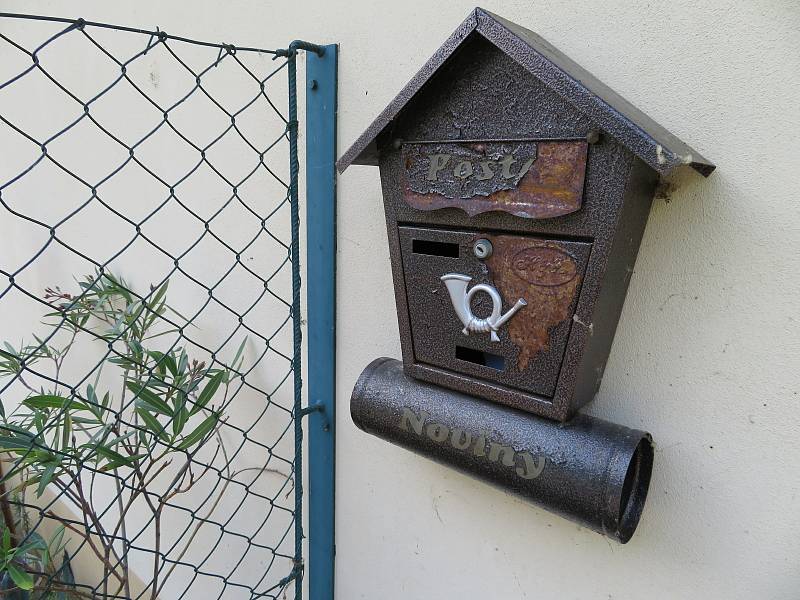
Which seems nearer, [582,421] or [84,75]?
[582,421]

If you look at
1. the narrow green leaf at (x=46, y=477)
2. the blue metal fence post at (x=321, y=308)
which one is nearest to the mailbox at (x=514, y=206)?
the blue metal fence post at (x=321, y=308)

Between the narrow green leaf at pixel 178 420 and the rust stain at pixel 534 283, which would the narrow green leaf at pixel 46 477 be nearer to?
the narrow green leaf at pixel 178 420

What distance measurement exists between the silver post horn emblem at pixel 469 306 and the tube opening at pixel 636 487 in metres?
0.25

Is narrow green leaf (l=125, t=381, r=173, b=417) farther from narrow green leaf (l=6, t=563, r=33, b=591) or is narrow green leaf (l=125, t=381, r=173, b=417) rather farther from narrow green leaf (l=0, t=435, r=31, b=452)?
narrow green leaf (l=6, t=563, r=33, b=591)

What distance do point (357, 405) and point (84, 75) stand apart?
1.56 meters

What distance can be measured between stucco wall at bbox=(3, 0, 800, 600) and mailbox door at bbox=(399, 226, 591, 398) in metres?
0.14

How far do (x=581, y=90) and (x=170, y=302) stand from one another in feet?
4.61

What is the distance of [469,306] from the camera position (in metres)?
0.76

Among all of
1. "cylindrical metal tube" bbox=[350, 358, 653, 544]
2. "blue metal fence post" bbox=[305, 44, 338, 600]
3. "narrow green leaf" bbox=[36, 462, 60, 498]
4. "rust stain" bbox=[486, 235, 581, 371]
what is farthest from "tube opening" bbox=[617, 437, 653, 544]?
"narrow green leaf" bbox=[36, 462, 60, 498]

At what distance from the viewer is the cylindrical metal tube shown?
0.67 metres

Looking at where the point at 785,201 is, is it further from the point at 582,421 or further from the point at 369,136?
the point at 369,136

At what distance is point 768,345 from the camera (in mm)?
643

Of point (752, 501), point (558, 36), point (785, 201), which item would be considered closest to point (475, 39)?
point (558, 36)

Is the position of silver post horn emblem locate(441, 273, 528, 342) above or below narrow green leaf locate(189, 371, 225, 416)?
above
